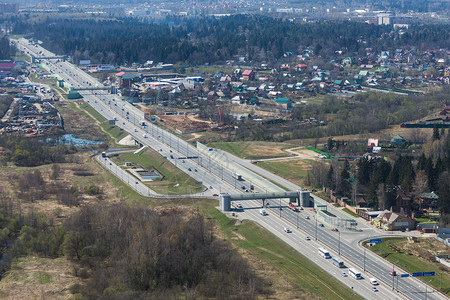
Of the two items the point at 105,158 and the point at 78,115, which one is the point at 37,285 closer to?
the point at 105,158

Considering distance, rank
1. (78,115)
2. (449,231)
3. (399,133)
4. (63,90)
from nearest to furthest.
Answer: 1. (449,231)
2. (399,133)
3. (78,115)
4. (63,90)

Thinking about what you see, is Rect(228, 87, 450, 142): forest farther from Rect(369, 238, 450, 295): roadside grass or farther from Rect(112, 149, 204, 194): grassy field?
Rect(369, 238, 450, 295): roadside grass

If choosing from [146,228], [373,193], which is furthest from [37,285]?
[373,193]

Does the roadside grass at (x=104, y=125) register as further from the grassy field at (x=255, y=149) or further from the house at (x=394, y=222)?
the house at (x=394, y=222)

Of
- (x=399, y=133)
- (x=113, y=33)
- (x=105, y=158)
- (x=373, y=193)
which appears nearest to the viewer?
(x=373, y=193)

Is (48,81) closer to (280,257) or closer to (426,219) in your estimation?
(426,219)

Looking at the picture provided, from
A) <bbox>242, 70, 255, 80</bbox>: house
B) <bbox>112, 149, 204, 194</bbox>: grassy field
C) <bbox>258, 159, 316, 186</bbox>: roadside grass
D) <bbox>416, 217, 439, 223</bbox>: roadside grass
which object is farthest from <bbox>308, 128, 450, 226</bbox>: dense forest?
<bbox>242, 70, 255, 80</bbox>: house
